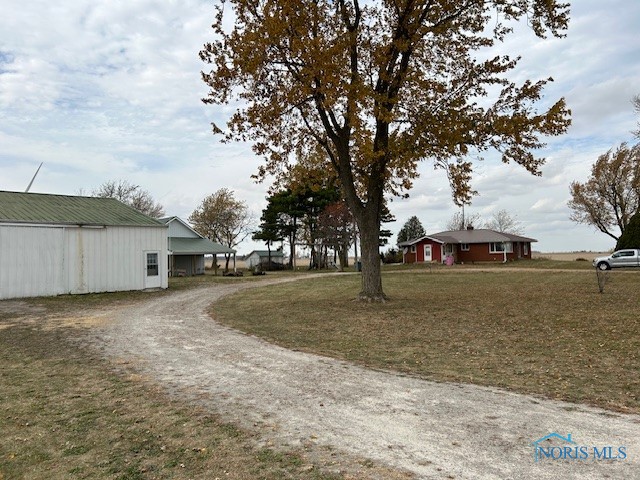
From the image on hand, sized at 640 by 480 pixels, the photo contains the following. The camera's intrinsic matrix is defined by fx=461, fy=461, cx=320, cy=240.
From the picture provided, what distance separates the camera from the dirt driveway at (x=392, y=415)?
152 inches

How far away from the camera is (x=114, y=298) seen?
2038cm

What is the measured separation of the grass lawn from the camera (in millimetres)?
6711

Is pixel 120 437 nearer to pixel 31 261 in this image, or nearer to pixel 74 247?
pixel 31 261

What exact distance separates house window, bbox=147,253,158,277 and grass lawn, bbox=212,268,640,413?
794 cm

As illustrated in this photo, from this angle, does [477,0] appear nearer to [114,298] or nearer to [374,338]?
[374,338]

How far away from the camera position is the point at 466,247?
5175 centimetres

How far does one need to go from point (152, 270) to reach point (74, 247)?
409 centimetres

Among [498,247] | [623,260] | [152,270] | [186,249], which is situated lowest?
[623,260]

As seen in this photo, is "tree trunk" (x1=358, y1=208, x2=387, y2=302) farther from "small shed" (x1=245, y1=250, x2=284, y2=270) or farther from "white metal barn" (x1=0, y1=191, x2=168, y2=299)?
"small shed" (x1=245, y1=250, x2=284, y2=270)

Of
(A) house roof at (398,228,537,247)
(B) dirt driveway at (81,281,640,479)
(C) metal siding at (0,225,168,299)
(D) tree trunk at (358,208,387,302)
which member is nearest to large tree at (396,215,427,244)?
(A) house roof at (398,228,537,247)

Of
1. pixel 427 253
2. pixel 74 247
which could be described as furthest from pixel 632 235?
pixel 74 247

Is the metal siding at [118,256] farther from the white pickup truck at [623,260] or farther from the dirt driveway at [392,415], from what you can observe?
the white pickup truck at [623,260]

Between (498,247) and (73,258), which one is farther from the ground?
(498,247)

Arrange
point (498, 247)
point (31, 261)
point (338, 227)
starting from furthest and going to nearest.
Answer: point (498, 247), point (338, 227), point (31, 261)
